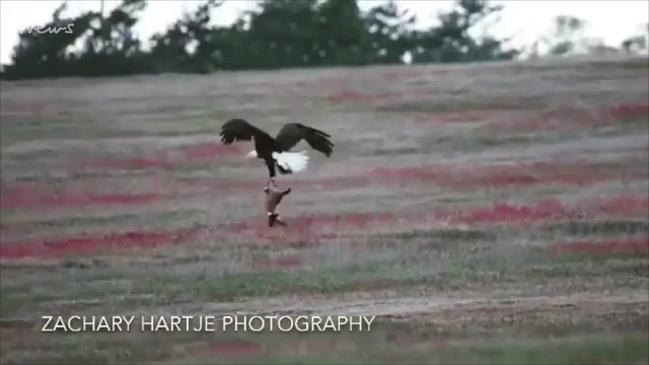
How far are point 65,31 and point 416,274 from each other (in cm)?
120

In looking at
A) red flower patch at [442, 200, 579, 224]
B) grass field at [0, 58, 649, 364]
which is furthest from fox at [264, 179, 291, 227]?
red flower patch at [442, 200, 579, 224]

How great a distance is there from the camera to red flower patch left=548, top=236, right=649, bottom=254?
329cm

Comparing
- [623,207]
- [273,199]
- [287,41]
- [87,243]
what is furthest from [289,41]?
[623,207]

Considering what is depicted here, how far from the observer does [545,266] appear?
3.28m

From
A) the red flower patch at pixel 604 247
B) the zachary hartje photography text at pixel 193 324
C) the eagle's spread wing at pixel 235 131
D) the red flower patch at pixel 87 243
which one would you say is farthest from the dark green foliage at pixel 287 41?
the zachary hartje photography text at pixel 193 324

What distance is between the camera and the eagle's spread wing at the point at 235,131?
329 cm

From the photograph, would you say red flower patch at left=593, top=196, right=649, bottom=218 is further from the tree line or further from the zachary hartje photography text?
the zachary hartje photography text

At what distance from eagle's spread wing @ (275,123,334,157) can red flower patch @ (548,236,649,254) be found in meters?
0.70

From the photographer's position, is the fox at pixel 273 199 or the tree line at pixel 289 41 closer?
the fox at pixel 273 199

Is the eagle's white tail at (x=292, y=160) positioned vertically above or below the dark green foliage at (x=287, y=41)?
below

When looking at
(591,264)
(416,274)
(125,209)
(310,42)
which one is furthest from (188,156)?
(591,264)

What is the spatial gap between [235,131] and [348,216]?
40 centimetres

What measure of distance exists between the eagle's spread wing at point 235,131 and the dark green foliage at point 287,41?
7.4 inches

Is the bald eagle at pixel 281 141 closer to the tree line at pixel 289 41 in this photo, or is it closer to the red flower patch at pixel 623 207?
the tree line at pixel 289 41
